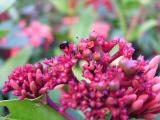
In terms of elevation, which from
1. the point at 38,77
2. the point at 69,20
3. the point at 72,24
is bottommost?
the point at 38,77

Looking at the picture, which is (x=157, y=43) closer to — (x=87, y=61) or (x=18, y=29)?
(x=18, y=29)

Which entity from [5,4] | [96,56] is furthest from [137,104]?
[5,4]

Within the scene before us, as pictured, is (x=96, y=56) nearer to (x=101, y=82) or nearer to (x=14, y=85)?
(x=101, y=82)

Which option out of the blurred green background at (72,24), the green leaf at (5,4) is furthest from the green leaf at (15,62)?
the blurred green background at (72,24)

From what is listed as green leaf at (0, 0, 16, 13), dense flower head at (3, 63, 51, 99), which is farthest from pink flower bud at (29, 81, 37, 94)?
green leaf at (0, 0, 16, 13)

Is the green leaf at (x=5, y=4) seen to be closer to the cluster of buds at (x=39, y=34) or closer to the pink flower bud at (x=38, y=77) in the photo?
the pink flower bud at (x=38, y=77)
